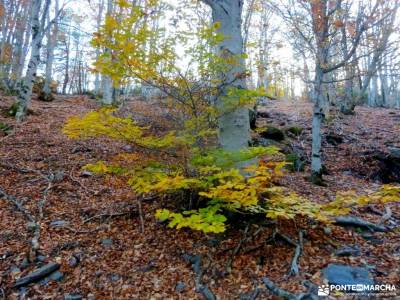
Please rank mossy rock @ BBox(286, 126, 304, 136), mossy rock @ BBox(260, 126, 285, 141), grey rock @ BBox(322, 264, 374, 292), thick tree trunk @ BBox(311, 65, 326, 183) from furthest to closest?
mossy rock @ BBox(286, 126, 304, 136) < mossy rock @ BBox(260, 126, 285, 141) < thick tree trunk @ BBox(311, 65, 326, 183) < grey rock @ BBox(322, 264, 374, 292)

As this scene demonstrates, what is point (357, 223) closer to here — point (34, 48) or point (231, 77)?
point (231, 77)

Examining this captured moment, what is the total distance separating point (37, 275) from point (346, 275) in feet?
12.0

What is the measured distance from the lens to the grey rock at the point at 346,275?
3.30 m

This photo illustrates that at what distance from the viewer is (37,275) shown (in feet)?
12.0

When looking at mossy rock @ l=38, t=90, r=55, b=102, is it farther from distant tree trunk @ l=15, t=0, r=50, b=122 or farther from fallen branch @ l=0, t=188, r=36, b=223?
fallen branch @ l=0, t=188, r=36, b=223

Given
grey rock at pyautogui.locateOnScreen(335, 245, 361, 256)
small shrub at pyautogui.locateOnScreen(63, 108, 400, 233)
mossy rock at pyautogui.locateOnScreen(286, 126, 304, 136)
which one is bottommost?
grey rock at pyautogui.locateOnScreen(335, 245, 361, 256)

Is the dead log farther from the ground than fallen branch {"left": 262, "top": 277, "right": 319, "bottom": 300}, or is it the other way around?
the dead log

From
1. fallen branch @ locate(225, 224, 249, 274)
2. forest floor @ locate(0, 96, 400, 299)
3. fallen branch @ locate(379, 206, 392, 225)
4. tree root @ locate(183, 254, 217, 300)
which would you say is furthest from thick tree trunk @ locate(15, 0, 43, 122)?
fallen branch @ locate(379, 206, 392, 225)

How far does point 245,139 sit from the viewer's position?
4578 millimetres

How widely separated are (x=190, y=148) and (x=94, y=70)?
158cm

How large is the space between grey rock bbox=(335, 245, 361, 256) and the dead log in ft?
11.8

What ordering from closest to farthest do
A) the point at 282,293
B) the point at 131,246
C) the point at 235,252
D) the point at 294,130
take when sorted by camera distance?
the point at 282,293, the point at 235,252, the point at 131,246, the point at 294,130

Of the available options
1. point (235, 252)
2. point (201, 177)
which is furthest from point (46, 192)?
point (235, 252)

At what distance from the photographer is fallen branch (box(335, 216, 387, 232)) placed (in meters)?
4.41
